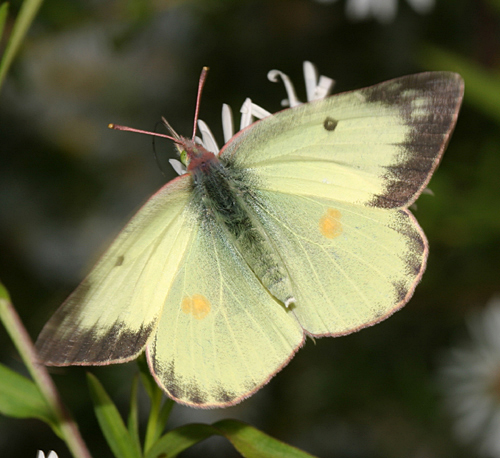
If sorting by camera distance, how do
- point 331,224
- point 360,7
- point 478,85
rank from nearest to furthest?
point 331,224 → point 478,85 → point 360,7

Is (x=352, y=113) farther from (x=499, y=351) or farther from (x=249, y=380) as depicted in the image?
(x=499, y=351)

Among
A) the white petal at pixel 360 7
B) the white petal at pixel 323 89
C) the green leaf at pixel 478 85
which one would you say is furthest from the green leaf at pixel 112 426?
the white petal at pixel 360 7

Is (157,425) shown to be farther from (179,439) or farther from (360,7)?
(360,7)

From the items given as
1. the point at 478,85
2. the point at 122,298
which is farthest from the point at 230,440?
the point at 478,85

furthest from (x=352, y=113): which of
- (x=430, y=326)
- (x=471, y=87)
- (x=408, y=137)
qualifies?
(x=430, y=326)

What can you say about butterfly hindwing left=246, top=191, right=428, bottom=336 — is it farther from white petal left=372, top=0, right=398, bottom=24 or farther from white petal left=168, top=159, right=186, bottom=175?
white petal left=372, top=0, right=398, bottom=24
